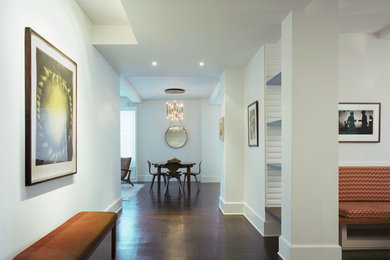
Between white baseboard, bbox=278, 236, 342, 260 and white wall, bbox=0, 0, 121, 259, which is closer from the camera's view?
white wall, bbox=0, 0, 121, 259

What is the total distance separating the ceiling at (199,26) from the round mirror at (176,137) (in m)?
5.01

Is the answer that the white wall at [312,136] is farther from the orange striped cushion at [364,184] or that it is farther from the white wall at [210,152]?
the white wall at [210,152]

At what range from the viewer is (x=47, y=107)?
2.55m

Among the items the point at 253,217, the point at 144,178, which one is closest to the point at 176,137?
the point at 144,178

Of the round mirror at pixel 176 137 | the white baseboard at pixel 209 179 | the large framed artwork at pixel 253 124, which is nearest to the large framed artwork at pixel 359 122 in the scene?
the large framed artwork at pixel 253 124

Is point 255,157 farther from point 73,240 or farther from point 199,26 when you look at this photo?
point 73,240

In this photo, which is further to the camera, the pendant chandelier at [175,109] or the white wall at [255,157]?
the pendant chandelier at [175,109]

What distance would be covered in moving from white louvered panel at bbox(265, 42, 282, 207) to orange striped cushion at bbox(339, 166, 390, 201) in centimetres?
80

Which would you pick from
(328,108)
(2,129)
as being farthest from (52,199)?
(328,108)

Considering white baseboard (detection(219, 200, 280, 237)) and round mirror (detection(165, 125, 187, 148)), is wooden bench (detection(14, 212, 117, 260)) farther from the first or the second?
round mirror (detection(165, 125, 187, 148))

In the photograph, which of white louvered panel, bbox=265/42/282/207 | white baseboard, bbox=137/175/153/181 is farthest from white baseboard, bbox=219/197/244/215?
white baseboard, bbox=137/175/153/181

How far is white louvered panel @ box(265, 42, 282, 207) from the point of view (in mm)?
4078

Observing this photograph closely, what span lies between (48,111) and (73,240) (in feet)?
3.61

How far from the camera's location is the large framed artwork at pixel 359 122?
4055 millimetres
